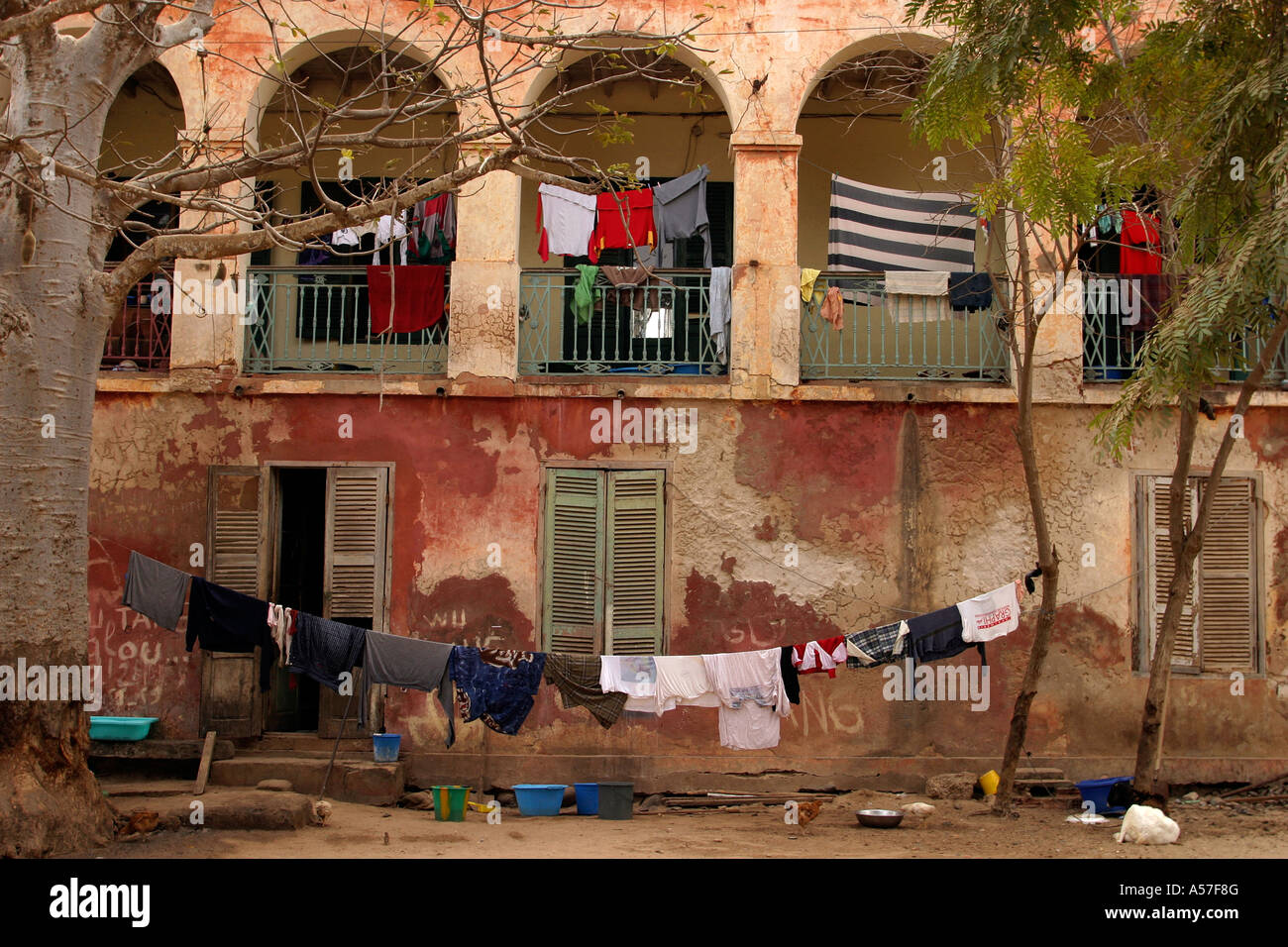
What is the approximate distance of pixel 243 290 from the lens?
10.6 meters

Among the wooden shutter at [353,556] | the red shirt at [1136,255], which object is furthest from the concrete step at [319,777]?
the red shirt at [1136,255]

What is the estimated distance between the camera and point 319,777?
9.67 metres

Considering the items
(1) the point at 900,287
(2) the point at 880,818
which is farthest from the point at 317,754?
(1) the point at 900,287

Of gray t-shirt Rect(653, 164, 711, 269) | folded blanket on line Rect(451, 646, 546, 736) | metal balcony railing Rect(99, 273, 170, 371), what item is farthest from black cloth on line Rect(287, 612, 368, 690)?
gray t-shirt Rect(653, 164, 711, 269)

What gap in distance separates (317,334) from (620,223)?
9.97ft

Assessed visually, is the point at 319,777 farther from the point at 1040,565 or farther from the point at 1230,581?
the point at 1230,581

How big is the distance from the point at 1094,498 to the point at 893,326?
2.32 m

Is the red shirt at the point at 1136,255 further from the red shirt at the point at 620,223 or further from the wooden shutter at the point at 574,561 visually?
the wooden shutter at the point at 574,561

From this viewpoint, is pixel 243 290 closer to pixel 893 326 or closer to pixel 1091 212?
pixel 893 326

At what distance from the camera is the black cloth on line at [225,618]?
9016mm

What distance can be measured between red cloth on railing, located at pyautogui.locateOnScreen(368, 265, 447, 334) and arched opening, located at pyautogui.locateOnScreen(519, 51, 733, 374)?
756mm

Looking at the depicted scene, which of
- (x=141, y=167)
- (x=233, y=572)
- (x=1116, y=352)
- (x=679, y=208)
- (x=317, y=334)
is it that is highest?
(x=141, y=167)

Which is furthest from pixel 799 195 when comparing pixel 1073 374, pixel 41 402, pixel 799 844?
pixel 41 402

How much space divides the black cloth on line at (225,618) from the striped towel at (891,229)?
558cm
